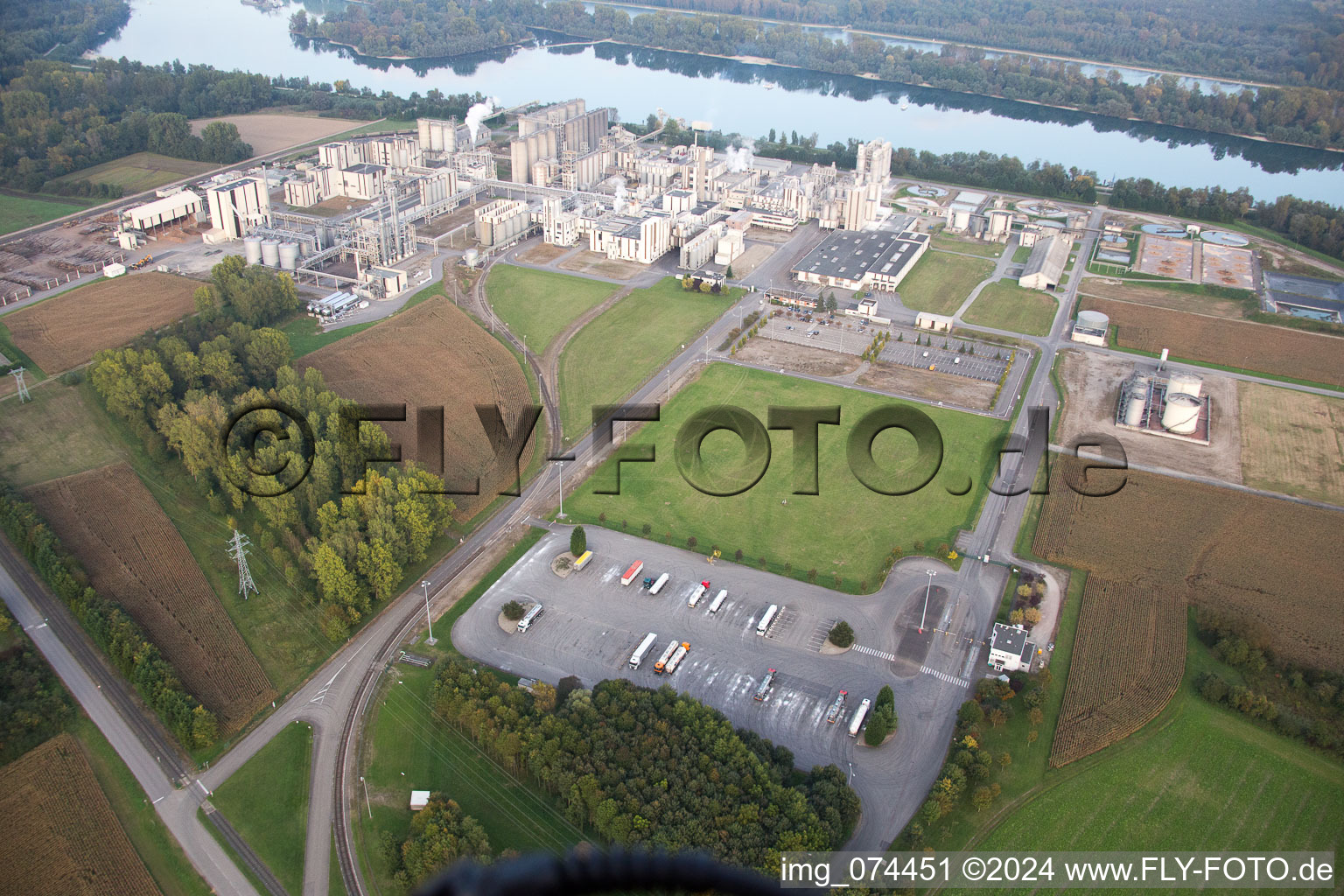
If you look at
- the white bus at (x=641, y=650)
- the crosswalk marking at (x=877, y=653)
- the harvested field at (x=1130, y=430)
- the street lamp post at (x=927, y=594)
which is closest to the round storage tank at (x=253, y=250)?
the white bus at (x=641, y=650)

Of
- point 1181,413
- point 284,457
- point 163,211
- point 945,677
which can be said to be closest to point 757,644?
point 945,677

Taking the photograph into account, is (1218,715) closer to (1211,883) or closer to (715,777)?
(1211,883)

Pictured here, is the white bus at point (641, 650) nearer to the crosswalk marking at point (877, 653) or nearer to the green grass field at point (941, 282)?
the crosswalk marking at point (877, 653)

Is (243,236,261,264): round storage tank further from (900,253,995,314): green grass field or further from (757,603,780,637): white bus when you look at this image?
(757,603,780,637): white bus

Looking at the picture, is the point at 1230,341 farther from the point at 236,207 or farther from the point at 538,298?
the point at 236,207

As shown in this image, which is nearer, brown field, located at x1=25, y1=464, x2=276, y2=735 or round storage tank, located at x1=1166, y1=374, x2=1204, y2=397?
brown field, located at x1=25, y1=464, x2=276, y2=735

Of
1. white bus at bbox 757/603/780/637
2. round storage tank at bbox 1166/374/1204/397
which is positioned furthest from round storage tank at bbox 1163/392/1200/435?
white bus at bbox 757/603/780/637
